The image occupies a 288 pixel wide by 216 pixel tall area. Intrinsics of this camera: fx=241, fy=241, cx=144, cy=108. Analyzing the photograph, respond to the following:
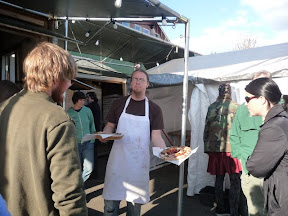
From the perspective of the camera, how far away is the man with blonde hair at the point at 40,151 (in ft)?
3.64

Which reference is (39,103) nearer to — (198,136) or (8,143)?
(8,143)

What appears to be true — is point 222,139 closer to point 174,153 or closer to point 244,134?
point 244,134

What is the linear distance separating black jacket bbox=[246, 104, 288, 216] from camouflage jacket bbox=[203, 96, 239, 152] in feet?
6.31

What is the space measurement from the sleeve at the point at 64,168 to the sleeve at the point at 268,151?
4.30ft

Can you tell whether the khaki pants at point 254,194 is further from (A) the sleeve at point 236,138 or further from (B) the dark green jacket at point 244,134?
(A) the sleeve at point 236,138

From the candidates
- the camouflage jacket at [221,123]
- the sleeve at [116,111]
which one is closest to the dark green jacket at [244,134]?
the camouflage jacket at [221,123]

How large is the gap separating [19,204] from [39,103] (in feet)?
1.59

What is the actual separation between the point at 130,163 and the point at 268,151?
4.41 ft

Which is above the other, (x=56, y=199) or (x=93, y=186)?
(x=56, y=199)

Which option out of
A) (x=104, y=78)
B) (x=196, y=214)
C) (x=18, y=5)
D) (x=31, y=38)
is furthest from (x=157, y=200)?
(x=104, y=78)

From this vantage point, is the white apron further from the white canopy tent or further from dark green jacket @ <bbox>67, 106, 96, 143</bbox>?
the white canopy tent

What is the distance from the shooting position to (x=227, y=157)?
12.4 ft

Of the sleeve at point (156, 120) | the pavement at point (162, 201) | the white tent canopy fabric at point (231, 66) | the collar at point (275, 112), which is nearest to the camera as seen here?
the collar at point (275, 112)

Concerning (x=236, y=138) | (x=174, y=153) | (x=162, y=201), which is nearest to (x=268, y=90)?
(x=236, y=138)
